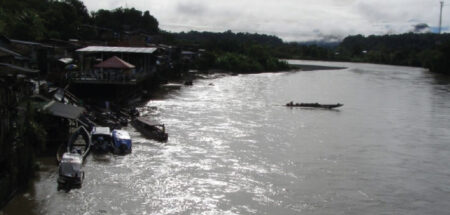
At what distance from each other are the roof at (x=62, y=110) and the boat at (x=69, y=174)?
508 centimetres

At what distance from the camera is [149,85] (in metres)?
46.5

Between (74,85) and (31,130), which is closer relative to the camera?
(31,130)

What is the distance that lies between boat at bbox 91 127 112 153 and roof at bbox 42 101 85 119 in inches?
53.8

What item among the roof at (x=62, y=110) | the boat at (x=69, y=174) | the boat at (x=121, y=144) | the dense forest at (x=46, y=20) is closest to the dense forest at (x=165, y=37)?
the dense forest at (x=46, y=20)

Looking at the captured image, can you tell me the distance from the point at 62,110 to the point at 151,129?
5470 mm

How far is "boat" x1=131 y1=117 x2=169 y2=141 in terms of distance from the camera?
85.8 ft

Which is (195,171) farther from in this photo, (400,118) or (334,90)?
(334,90)

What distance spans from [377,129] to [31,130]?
79.4 ft

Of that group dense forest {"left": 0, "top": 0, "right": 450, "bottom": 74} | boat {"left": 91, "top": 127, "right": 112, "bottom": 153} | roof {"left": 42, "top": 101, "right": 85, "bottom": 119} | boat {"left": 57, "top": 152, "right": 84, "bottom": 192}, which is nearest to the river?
boat {"left": 57, "top": 152, "right": 84, "bottom": 192}

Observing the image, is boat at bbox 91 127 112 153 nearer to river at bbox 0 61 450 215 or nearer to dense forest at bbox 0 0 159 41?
river at bbox 0 61 450 215

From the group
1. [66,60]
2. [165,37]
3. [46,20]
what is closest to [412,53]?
[165,37]

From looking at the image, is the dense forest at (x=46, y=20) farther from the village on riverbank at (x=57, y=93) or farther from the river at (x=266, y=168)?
the river at (x=266, y=168)

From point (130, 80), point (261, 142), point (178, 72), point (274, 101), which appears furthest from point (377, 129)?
point (178, 72)

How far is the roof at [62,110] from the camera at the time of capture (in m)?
22.8
